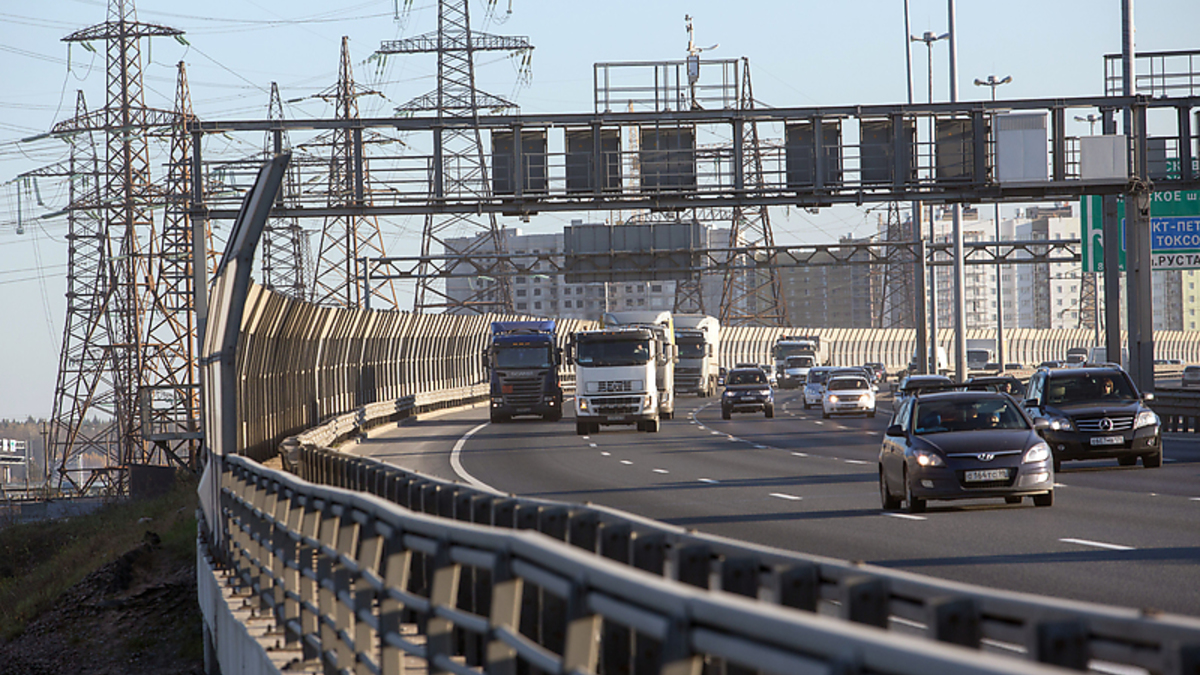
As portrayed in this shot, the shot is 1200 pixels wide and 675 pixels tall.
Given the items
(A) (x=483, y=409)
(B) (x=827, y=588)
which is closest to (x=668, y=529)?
(B) (x=827, y=588)

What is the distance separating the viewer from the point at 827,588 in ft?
18.9

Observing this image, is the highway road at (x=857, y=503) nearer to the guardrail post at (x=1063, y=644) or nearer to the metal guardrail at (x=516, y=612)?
the metal guardrail at (x=516, y=612)

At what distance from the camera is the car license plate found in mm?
19094

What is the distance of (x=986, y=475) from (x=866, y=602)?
14.6m

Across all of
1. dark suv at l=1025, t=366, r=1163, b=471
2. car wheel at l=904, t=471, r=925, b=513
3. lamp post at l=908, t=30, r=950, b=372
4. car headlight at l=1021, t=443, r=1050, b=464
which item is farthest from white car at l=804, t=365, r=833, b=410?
car headlight at l=1021, t=443, r=1050, b=464

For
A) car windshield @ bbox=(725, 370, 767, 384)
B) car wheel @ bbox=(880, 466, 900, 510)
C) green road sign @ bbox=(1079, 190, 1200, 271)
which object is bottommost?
car wheel @ bbox=(880, 466, 900, 510)

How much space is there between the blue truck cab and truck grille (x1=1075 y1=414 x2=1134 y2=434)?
27750mm

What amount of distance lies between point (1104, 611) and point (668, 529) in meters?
3.51

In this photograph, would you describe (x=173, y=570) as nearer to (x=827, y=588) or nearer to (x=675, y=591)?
(x=827, y=588)

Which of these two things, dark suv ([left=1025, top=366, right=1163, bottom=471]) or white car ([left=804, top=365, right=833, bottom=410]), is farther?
white car ([left=804, top=365, right=833, bottom=410])

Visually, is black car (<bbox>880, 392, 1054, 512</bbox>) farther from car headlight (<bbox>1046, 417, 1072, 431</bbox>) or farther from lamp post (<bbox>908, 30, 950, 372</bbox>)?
lamp post (<bbox>908, 30, 950, 372</bbox>)

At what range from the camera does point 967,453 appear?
1909cm

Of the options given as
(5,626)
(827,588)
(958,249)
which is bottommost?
(5,626)

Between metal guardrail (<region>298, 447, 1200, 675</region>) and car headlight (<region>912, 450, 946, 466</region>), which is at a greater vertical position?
metal guardrail (<region>298, 447, 1200, 675</region>)
